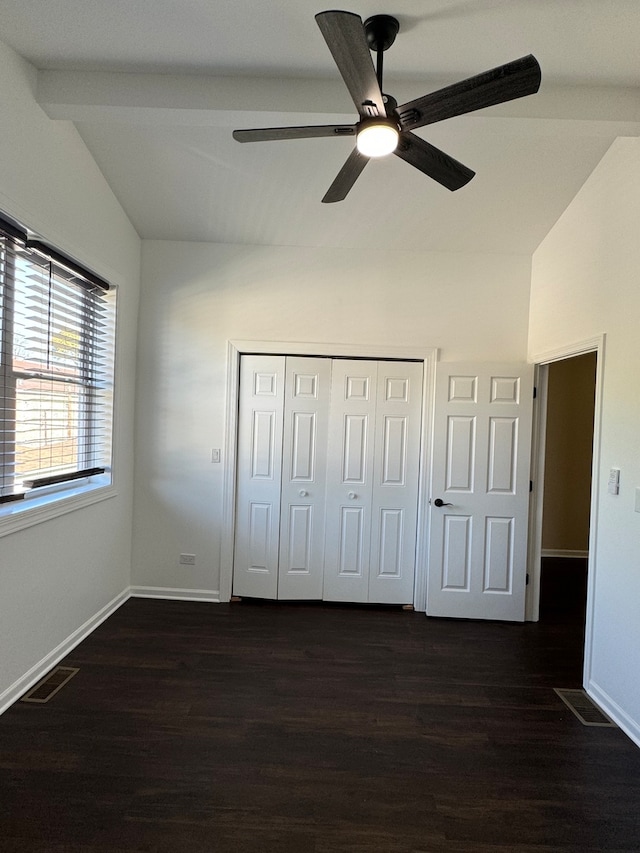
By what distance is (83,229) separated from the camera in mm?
3002

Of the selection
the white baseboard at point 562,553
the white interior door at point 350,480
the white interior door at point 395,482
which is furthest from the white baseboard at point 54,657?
the white baseboard at point 562,553

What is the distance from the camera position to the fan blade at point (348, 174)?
6.30 feet

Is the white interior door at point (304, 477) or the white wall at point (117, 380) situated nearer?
the white wall at point (117, 380)

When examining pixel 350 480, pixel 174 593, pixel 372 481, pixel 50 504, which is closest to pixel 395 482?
pixel 372 481

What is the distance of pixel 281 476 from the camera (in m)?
3.94

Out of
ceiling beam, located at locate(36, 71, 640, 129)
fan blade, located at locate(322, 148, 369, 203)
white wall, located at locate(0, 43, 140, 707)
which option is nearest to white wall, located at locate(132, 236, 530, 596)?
white wall, located at locate(0, 43, 140, 707)

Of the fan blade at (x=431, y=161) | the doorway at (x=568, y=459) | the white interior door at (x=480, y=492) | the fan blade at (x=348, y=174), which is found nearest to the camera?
the fan blade at (x=431, y=161)

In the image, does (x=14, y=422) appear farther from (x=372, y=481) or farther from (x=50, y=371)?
(x=372, y=481)

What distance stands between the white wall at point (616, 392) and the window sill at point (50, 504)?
10.1 ft

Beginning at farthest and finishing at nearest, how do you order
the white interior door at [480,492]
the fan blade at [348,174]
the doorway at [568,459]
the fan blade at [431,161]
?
the doorway at [568,459] → the white interior door at [480,492] → the fan blade at [348,174] → the fan blade at [431,161]

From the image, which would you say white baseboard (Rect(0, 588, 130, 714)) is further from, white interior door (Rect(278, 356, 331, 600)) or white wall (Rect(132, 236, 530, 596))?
white interior door (Rect(278, 356, 331, 600))

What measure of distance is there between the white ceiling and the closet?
117 centimetres

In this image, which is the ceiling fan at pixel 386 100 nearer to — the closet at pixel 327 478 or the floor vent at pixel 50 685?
the closet at pixel 327 478

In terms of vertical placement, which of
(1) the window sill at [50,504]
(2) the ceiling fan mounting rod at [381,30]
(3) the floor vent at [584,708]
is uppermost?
(2) the ceiling fan mounting rod at [381,30]
